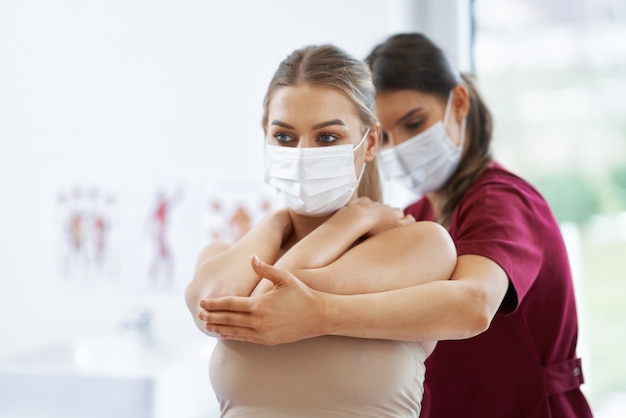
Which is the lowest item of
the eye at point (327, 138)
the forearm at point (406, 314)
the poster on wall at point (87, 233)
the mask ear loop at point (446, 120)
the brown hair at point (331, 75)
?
the poster on wall at point (87, 233)

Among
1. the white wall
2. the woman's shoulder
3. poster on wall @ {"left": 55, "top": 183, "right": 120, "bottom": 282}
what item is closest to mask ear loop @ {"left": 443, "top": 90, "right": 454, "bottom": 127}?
the woman's shoulder

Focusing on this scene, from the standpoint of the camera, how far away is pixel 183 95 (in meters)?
2.84

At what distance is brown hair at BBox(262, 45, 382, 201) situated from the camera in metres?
1.17

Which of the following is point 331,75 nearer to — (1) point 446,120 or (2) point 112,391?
(1) point 446,120

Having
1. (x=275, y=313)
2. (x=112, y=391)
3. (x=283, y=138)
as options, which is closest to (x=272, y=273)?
(x=275, y=313)

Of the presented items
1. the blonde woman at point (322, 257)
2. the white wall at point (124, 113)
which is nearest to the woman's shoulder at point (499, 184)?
the blonde woman at point (322, 257)

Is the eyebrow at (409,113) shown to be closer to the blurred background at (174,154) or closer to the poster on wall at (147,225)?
the blurred background at (174,154)

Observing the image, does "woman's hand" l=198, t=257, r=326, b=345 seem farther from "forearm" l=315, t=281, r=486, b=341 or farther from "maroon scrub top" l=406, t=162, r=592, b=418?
"maroon scrub top" l=406, t=162, r=592, b=418

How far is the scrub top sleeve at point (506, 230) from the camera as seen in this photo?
124 cm

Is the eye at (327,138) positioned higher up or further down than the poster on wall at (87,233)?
higher up

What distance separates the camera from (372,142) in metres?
1.28

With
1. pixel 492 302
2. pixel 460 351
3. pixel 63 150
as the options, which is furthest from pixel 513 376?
pixel 63 150

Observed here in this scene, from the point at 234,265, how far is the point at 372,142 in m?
0.31

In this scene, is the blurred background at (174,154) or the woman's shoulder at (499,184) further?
the blurred background at (174,154)
